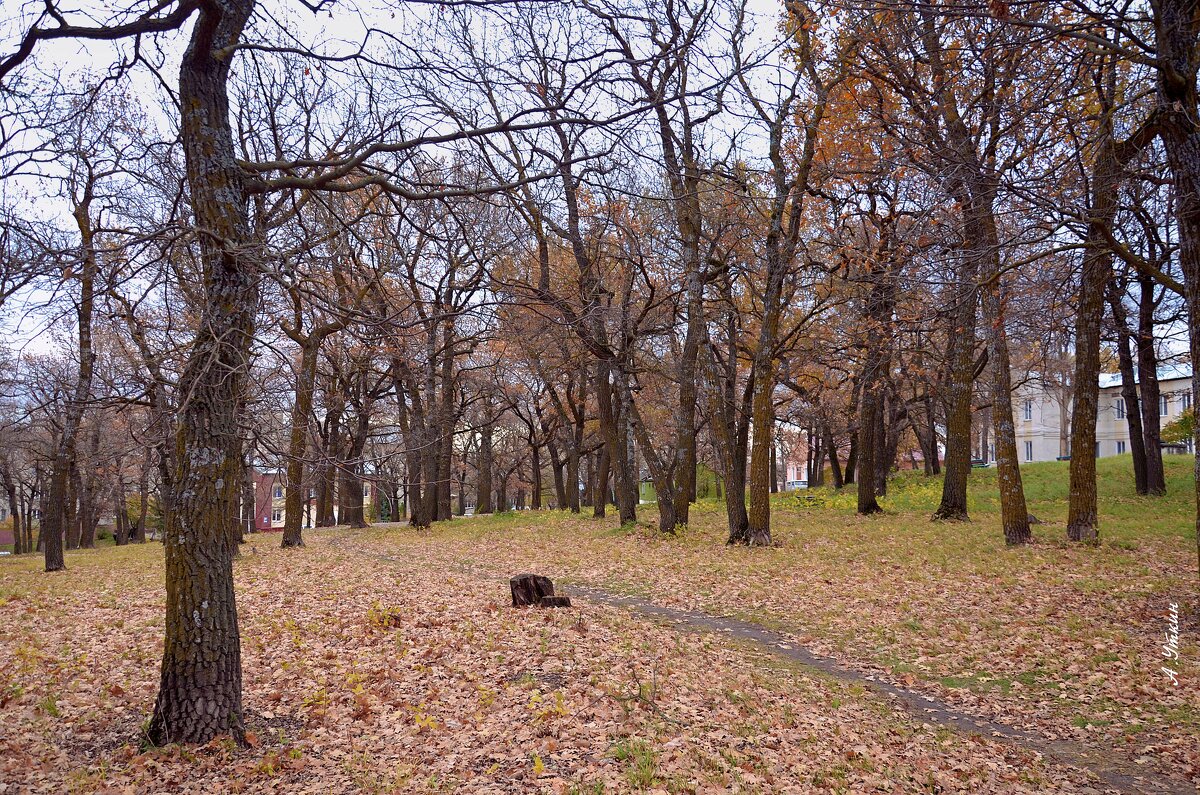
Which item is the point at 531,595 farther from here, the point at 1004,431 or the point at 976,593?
the point at 1004,431

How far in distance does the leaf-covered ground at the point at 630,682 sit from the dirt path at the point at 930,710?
0.54 feet

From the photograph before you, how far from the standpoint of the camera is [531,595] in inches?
402

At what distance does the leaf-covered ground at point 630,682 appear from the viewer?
5.14m

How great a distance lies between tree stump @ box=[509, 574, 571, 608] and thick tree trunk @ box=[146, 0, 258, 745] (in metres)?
4.89

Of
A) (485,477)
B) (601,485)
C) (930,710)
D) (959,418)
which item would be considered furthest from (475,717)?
(485,477)

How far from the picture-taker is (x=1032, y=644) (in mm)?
7902

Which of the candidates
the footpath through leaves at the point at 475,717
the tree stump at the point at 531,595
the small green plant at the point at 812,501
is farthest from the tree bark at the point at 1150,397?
the footpath through leaves at the point at 475,717

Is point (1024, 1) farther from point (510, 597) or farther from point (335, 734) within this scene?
point (510, 597)

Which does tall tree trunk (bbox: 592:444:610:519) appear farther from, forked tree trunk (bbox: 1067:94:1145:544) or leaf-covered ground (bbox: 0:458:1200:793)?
forked tree trunk (bbox: 1067:94:1145:544)

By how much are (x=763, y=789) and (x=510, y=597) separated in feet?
21.2

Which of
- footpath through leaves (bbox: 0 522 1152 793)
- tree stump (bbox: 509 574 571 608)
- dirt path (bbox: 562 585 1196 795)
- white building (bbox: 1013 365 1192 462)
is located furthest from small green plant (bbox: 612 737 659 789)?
white building (bbox: 1013 365 1192 462)

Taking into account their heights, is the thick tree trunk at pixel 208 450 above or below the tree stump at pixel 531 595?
above

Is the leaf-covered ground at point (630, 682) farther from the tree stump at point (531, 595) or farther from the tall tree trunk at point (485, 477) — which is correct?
the tall tree trunk at point (485, 477)

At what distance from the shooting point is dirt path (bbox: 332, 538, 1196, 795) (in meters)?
5.16
